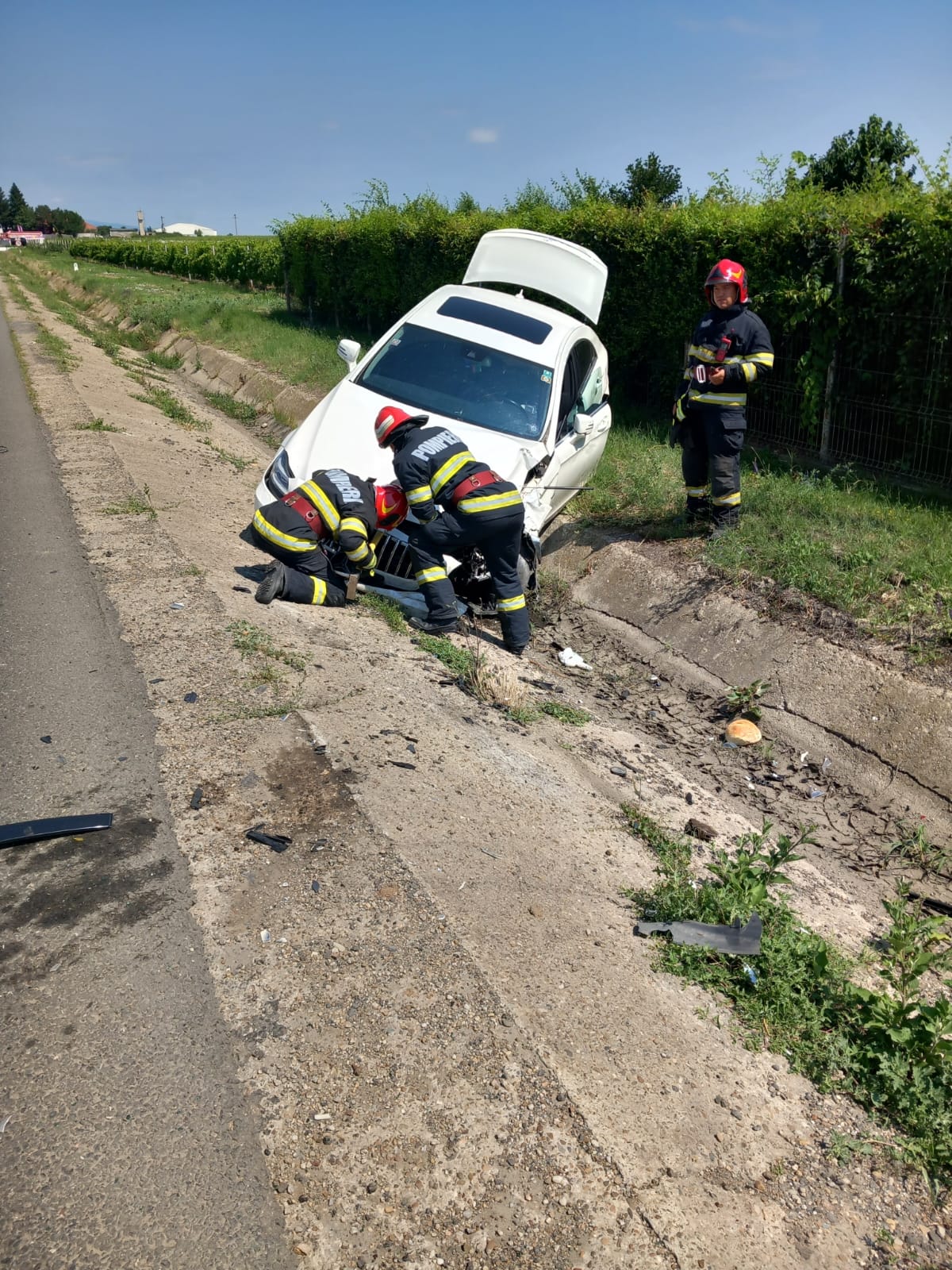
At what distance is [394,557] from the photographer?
6598 mm

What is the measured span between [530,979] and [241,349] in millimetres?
17041

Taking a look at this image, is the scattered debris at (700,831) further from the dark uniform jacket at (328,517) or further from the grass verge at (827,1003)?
the dark uniform jacket at (328,517)

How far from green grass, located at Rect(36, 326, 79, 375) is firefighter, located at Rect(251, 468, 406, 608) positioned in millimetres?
11390

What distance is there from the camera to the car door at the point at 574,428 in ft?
24.9

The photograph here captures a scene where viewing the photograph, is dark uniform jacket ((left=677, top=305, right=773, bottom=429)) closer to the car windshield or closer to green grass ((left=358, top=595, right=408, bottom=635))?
the car windshield

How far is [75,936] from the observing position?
3.12 m

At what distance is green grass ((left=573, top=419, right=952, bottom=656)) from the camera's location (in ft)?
20.5

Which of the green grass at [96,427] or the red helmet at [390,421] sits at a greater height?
the red helmet at [390,421]

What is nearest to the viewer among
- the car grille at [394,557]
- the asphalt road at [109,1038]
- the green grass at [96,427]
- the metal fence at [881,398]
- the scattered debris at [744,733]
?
the asphalt road at [109,1038]

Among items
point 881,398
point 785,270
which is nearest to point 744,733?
point 881,398

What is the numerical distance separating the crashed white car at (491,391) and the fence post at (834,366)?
220cm

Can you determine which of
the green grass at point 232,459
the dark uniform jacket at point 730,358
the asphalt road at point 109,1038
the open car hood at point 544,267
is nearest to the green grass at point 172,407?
the green grass at point 232,459

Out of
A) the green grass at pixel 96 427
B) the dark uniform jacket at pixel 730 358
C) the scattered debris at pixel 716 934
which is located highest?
the dark uniform jacket at pixel 730 358

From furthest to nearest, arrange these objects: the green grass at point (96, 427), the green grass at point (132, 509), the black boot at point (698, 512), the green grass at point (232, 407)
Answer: the green grass at point (232, 407) → the green grass at point (96, 427) → the black boot at point (698, 512) → the green grass at point (132, 509)
